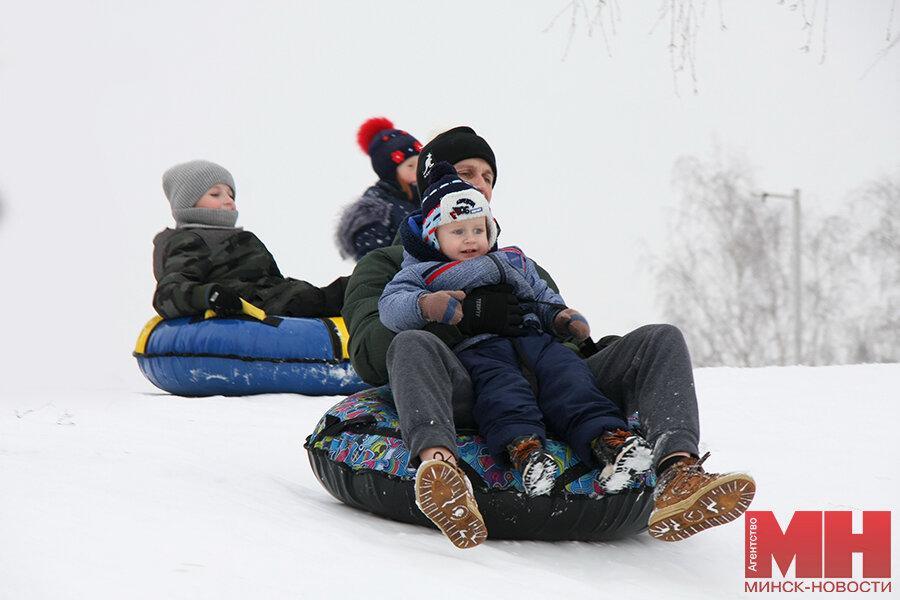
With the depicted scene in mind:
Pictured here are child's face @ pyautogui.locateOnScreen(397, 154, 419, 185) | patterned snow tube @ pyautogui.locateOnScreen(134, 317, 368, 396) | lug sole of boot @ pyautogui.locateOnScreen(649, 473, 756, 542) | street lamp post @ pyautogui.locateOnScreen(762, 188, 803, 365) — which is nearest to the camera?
lug sole of boot @ pyautogui.locateOnScreen(649, 473, 756, 542)

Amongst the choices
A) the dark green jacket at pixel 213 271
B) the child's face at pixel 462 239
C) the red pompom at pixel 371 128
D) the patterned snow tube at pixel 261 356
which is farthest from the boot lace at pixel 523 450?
the red pompom at pixel 371 128

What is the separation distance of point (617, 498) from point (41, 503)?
4.35ft

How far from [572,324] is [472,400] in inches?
15.1

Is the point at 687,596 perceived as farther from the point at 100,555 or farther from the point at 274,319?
the point at 274,319

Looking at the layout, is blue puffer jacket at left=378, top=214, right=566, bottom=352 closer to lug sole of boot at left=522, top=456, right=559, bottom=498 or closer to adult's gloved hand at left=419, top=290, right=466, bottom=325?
adult's gloved hand at left=419, top=290, right=466, bottom=325

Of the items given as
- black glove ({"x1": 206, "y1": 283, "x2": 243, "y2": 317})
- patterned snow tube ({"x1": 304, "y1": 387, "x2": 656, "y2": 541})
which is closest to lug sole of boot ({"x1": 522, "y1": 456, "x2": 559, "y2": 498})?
patterned snow tube ({"x1": 304, "y1": 387, "x2": 656, "y2": 541})

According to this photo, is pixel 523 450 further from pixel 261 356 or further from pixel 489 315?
pixel 261 356

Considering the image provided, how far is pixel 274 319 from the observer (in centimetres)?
516

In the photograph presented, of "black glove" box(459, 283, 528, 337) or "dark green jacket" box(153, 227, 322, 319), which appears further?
"dark green jacket" box(153, 227, 322, 319)

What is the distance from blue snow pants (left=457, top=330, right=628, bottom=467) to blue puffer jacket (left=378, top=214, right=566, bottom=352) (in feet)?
0.31

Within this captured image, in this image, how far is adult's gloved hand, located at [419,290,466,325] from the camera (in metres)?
2.35

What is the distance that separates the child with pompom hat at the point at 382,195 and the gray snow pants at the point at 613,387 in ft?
9.46

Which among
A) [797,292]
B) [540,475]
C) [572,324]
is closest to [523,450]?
[540,475]

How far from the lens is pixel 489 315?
2.43m
